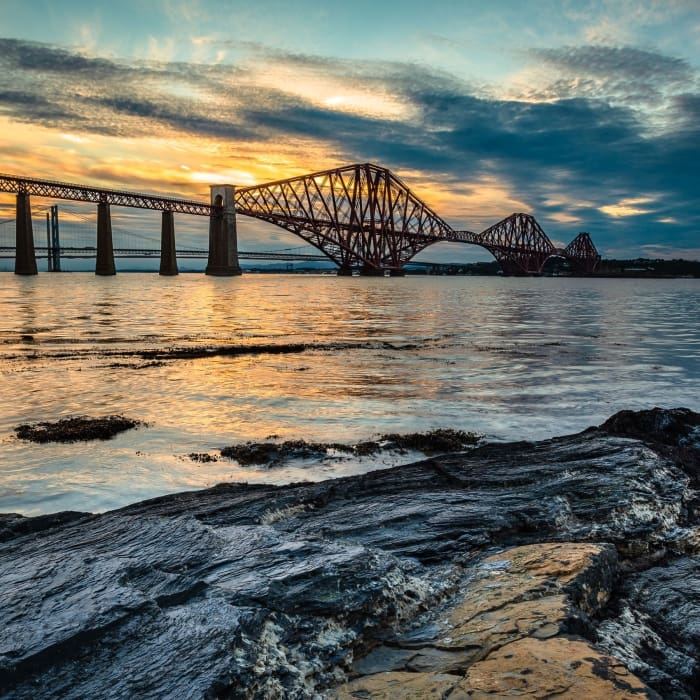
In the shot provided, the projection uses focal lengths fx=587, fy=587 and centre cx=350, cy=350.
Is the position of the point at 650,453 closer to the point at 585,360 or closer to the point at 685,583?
the point at 685,583

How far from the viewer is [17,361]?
11828 millimetres

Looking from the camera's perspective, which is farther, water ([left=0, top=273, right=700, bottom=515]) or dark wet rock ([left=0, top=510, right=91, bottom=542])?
water ([left=0, top=273, right=700, bottom=515])

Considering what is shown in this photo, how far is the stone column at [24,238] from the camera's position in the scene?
81838 mm

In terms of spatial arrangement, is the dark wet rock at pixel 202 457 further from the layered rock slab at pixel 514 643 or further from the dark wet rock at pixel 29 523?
the layered rock slab at pixel 514 643

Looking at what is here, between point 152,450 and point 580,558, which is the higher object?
point 580,558

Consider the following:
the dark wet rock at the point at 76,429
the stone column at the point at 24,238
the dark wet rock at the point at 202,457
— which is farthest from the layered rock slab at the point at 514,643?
the stone column at the point at 24,238

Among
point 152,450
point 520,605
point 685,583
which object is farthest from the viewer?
point 152,450

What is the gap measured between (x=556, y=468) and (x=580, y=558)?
1744mm

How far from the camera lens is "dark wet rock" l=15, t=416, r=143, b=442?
21.2 feet

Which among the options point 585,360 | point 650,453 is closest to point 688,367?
point 585,360

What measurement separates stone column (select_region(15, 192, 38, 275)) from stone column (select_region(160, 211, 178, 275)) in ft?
67.1

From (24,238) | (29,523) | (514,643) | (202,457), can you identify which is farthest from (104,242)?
(514,643)

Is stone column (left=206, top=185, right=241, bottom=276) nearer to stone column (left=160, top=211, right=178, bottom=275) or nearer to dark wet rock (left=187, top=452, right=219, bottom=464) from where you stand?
Answer: stone column (left=160, top=211, right=178, bottom=275)

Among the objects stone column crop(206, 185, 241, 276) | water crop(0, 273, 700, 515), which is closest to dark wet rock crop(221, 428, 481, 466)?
water crop(0, 273, 700, 515)
